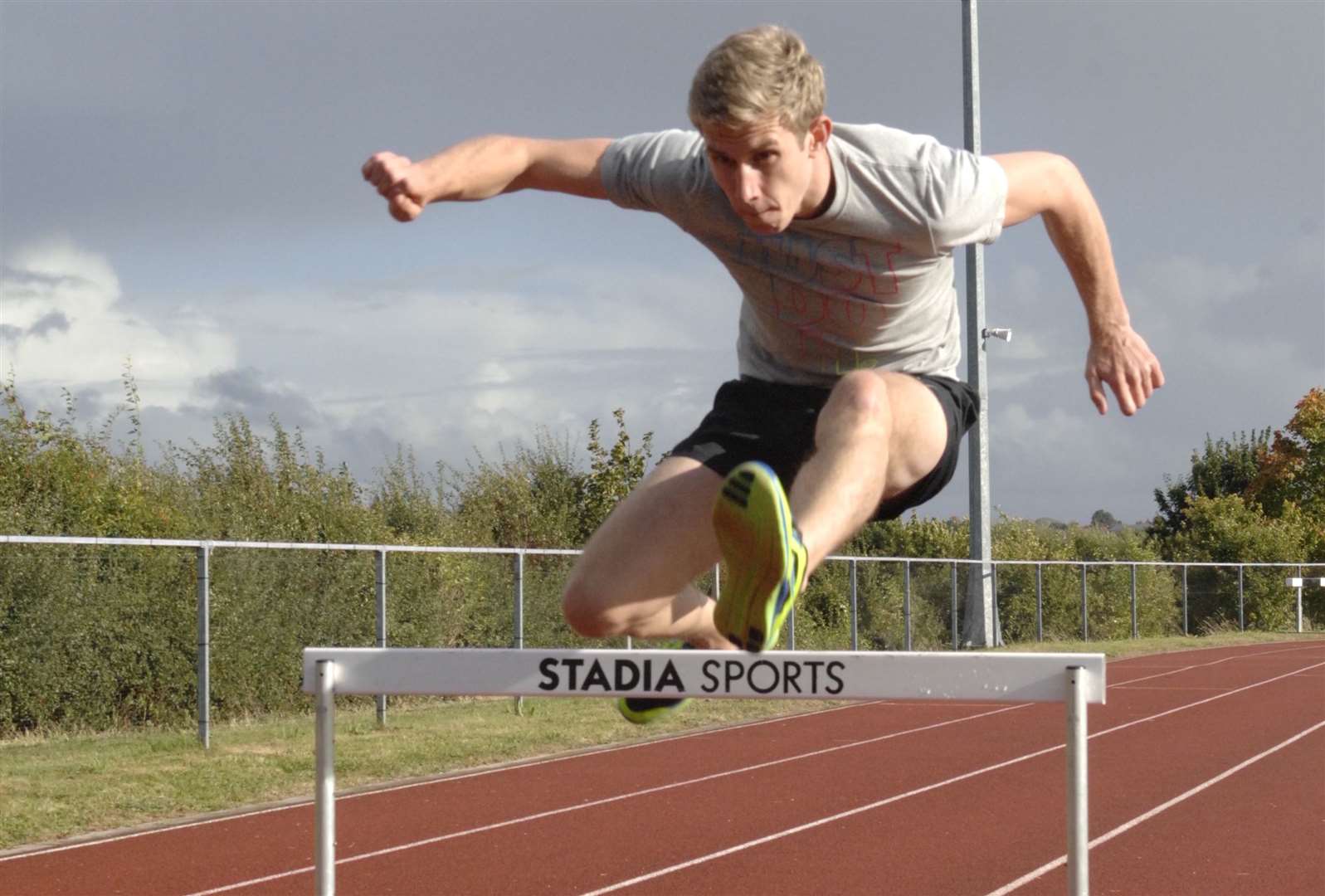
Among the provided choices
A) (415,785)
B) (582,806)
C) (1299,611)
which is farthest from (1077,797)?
(1299,611)

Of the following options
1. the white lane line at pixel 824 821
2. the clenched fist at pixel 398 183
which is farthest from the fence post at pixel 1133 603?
the clenched fist at pixel 398 183

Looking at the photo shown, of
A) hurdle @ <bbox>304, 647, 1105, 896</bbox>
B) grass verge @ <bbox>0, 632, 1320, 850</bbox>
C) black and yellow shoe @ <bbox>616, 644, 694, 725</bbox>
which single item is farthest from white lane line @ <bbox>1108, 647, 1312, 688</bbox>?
Result: hurdle @ <bbox>304, 647, 1105, 896</bbox>

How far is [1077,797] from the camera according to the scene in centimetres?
325

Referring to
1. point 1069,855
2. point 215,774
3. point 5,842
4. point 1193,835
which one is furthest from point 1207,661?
point 1069,855

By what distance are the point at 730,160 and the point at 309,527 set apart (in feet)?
40.7

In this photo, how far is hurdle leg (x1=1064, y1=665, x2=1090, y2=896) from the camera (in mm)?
3203

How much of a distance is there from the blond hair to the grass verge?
4.94 m

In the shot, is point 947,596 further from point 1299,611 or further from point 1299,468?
point 1299,468

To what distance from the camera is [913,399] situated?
3223 mm

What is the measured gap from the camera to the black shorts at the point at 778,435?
3471 mm

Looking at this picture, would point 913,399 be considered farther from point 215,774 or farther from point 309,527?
point 309,527

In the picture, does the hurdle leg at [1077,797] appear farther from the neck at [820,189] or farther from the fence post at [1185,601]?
the fence post at [1185,601]

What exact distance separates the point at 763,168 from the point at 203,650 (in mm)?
8480

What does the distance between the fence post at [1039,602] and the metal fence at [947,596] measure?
26 millimetres
